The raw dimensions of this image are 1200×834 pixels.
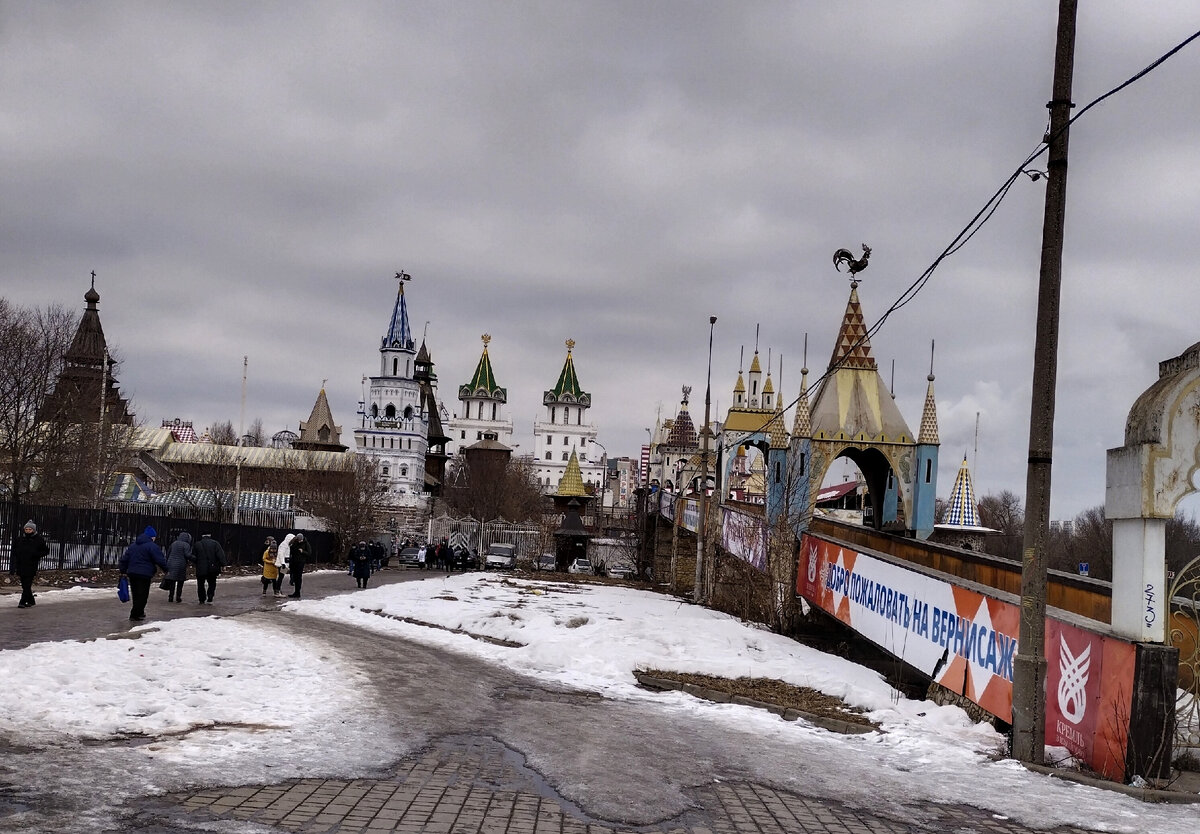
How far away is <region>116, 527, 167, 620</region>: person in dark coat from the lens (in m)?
17.2

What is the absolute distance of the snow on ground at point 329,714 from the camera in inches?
311

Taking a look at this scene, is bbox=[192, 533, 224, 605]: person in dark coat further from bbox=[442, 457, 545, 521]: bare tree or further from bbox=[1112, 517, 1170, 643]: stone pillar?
bbox=[442, 457, 545, 521]: bare tree

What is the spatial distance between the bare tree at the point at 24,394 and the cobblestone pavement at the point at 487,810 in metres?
32.9

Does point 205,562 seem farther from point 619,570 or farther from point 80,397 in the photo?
point 619,570

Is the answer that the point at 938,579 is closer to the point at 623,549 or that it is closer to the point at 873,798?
the point at 873,798

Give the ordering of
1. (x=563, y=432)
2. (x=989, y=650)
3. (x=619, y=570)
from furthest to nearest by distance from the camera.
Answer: (x=563, y=432)
(x=619, y=570)
(x=989, y=650)

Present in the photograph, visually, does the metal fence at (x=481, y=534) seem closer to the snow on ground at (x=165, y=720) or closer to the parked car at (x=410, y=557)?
the parked car at (x=410, y=557)

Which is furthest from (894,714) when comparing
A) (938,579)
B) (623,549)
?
(623,549)

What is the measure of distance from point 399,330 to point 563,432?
67259mm

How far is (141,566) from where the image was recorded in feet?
56.4

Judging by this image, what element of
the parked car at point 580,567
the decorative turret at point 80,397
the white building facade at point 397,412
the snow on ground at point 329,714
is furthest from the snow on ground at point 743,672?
the white building facade at point 397,412

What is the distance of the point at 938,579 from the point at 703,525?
17782 millimetres

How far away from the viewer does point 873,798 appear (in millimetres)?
8188

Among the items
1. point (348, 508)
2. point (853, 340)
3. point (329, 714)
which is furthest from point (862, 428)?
point (348, 508)
